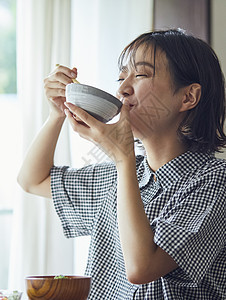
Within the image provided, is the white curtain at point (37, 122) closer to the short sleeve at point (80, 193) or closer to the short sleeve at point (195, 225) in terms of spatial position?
the short sleeve at point (80, 193)

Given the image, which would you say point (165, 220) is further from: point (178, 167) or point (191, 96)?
point (191, 96)

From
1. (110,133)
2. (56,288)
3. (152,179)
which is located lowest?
(56,288)

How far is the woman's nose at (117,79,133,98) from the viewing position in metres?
1.33

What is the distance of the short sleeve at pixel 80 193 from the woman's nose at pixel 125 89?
29 cm

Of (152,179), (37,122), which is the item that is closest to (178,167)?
(152,179)

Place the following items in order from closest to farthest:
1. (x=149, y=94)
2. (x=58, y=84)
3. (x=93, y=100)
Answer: (x=93, y=100)
(x=149, y=94)
(x=58, y=84)

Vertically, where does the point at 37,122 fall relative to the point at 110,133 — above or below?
above

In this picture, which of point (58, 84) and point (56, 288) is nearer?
point (56, 288)

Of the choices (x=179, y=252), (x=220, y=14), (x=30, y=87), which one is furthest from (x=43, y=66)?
(x=179, y=252)

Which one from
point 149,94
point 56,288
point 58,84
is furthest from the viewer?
point 58,84

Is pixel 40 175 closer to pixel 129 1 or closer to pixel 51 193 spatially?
pixel 51 193

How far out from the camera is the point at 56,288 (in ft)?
3.16

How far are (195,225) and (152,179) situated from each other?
27cm

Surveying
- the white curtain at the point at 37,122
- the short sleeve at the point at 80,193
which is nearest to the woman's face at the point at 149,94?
the short sleeve at the point at 80,193
